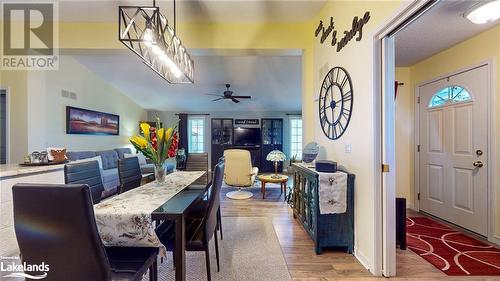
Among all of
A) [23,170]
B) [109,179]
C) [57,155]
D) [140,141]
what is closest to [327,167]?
[140,141]

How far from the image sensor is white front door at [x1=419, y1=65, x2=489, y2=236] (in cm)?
268

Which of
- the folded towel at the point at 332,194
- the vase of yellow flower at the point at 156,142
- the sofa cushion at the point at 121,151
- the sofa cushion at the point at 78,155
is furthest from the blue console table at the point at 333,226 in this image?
the sofa cushion at the point at 121,151

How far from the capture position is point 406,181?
148 inches

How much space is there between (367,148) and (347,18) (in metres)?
1.40

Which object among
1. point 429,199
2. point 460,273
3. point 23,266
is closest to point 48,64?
point 23,266

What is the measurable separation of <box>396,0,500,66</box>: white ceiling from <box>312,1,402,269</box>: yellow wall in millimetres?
431

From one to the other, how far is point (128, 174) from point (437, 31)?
384cm

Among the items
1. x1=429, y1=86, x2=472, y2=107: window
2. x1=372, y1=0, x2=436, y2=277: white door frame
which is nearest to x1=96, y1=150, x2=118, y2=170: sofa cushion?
x1=372, y1=0, x2=436, y2=277: white door frame

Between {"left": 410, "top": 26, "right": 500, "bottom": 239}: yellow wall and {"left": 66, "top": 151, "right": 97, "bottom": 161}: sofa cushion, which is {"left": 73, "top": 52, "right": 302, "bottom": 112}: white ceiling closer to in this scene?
{"left": 66, "top": 151, "right": 97, "bottom": 161}: sofa cushion

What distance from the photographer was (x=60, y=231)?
104 cm

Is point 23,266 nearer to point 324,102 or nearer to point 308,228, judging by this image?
point 308,228

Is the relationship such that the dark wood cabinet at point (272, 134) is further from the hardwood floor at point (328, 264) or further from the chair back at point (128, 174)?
the chair back at point (128, 174)

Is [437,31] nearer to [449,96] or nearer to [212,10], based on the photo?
[449,96]

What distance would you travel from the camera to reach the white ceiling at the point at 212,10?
279cm
